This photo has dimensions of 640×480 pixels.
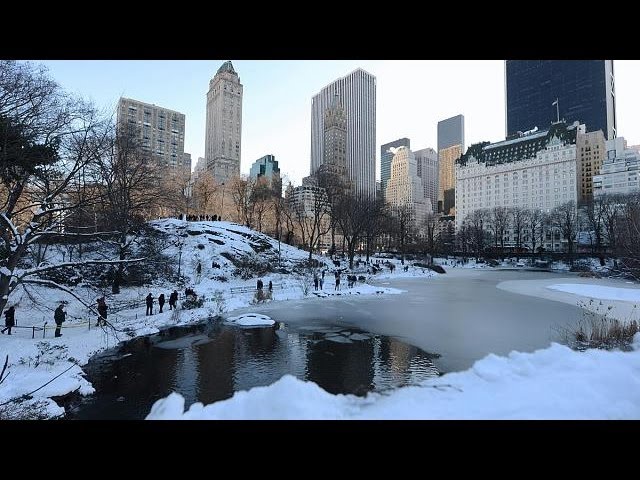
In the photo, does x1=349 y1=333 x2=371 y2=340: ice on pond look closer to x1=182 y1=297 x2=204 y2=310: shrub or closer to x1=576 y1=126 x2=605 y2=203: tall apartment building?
x1=182 y1=297 x2=204 y2=310: shrub

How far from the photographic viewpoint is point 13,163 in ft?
32.4

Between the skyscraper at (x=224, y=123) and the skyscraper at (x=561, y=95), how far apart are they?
120418mm

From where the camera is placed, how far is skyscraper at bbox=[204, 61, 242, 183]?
37263mm

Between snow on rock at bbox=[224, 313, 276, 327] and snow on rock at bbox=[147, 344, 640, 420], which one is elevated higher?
snow on rock at bbox=[147, 344, 640, 420]

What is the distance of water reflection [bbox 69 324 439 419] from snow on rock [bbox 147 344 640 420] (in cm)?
189

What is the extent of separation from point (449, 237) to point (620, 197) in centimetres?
3842

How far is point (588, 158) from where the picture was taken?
104m

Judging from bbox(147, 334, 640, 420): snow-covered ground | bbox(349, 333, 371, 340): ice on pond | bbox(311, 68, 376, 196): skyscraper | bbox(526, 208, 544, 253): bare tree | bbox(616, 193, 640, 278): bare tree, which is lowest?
bbox(349, 333, 371, 340): ice on pond

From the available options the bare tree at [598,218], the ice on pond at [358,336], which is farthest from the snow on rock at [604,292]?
the bare tree at [598,218]

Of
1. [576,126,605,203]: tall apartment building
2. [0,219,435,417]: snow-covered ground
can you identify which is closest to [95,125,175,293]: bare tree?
[0,219,435,417]: snow-covered ground

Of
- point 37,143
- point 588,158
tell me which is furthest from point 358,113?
point 37,143
